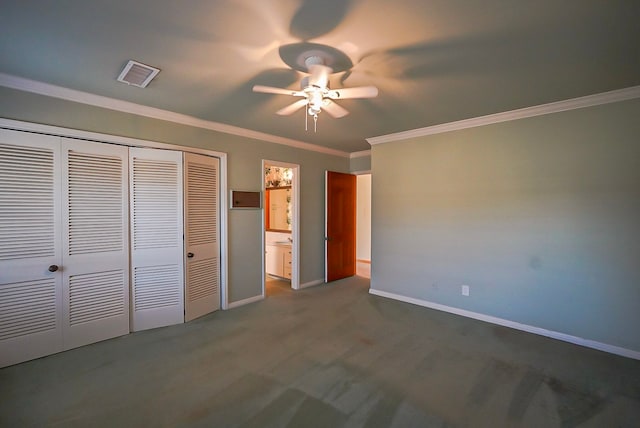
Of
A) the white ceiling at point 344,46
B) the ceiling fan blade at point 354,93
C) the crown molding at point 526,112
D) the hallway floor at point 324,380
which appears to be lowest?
the hallway floor at point 324,380

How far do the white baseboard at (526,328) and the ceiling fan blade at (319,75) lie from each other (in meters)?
3.31

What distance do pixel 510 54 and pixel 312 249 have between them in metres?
3.86

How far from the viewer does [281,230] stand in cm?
615

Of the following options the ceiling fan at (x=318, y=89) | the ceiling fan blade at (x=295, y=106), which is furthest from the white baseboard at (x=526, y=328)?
the ceiling fan blade at (x=295, y=106)

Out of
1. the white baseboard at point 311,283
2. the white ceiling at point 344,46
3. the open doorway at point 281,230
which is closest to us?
the white ceiling at point 344,46

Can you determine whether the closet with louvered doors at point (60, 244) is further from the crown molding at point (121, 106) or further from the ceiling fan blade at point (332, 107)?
the ceiling fan blade at point (332, 107)

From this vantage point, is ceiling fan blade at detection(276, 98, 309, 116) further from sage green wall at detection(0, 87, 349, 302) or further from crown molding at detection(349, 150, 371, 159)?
crown molding at detection(349, 150, 371, 159)

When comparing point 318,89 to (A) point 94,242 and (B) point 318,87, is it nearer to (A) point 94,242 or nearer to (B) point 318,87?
(B) point 318,87

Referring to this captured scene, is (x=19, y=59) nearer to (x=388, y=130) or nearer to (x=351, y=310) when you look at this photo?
(x=388, y=130)

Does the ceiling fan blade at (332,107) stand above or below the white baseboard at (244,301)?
above

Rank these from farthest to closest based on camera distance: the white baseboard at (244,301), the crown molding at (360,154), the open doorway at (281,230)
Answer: the crown molding at (360,154) < the open doorway at (281,230) < the white baseboard at (244,301)

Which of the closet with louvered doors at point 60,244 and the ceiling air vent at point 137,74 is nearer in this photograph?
the ceiling air vent at point 137,74

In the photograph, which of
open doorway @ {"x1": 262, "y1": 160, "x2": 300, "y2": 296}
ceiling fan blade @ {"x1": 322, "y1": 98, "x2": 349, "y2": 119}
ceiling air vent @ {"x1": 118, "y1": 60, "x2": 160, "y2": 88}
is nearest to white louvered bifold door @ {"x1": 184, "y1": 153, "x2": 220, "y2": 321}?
open doorway @ {"x1": 262, "y1": 160, "x2": 300, "y2": 296}

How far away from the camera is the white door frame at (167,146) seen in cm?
257
